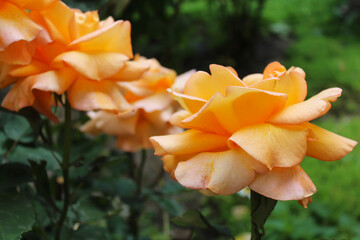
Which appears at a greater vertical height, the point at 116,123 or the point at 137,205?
the point at 116,123

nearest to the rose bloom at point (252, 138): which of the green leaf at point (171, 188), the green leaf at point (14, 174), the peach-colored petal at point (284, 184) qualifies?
the peach-colored petal at point (284, 184)

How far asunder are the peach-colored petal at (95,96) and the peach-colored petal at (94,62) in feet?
0.08

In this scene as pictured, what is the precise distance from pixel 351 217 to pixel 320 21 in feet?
9.88

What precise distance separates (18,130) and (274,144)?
0.49 metres

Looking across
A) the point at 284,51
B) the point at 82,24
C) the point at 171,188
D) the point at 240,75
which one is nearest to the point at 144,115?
the point at 171,188

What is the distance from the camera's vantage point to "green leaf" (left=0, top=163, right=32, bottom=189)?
597 millimetres

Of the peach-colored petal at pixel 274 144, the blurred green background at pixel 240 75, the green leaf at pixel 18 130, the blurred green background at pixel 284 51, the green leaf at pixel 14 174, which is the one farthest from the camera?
the blurred green background at pixel 284 51

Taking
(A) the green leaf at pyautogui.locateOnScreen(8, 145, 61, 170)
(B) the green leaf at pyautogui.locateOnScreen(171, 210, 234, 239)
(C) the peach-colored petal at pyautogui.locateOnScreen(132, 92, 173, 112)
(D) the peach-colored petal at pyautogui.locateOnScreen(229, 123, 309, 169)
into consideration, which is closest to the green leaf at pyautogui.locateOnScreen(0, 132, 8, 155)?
(A) the green leaf at pyautogui.locateOnScreen(8, 145, 61, 170)

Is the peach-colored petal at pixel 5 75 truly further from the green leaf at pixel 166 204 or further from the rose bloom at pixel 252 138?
the green leaf at pixel 166 204

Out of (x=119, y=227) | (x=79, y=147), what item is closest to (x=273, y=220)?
(x=119, y=227)

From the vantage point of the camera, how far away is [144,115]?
32.3 inches

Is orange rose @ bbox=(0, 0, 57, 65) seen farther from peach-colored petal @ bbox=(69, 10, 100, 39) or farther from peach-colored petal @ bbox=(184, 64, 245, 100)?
peach-colored petal @ bbox=(184, 64, 245, 100)

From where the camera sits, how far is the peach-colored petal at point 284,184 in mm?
371

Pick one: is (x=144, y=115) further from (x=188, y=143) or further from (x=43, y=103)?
(x=188, y=143)
